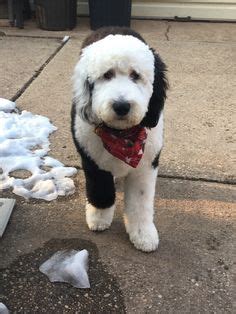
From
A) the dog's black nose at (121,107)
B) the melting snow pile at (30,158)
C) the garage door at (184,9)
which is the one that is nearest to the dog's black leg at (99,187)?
the melting snow pile at (30,158)

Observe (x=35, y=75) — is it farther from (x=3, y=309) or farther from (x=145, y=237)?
(x=3, y=309)

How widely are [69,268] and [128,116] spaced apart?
86 centimetres

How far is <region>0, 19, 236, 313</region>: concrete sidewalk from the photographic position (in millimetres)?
2568

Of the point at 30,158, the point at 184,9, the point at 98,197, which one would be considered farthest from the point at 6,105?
the point at 184,9

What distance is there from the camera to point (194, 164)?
368 cm

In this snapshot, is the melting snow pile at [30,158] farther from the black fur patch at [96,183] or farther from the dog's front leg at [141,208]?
the dog's front leg at [141,208]

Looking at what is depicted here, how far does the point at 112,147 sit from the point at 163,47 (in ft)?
12.2

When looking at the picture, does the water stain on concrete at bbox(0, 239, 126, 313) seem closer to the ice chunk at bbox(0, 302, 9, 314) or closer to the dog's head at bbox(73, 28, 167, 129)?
the ice chunk at bbox(0, 302, 9, 314)

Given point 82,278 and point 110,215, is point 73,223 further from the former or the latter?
point 82,278

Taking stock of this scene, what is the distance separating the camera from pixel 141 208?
2.90m

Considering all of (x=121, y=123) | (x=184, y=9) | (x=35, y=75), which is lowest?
(x=184, y=9)

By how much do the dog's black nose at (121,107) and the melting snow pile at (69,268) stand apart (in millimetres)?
864

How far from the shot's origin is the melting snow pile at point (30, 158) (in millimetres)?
3365

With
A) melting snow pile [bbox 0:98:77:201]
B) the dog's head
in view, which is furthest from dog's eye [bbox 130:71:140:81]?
melting snow pile [bbox 0:98:77:201]
